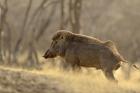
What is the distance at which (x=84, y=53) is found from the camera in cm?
1368

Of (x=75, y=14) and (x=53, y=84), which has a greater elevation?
(x=75, y=14)

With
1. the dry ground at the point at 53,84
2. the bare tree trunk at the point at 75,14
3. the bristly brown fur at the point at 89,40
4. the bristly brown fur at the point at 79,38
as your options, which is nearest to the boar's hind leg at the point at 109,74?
the bristly brown fur at the point at 89,40

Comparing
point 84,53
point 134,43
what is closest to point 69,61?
point 84,53

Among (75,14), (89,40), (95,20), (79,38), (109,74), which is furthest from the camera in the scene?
(95,20)

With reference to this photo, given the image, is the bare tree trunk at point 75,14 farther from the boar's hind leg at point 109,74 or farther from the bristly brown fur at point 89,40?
the boar's hind leg at point 109,74

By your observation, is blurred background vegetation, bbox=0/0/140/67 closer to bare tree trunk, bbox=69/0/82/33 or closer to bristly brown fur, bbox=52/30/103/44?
bare tree trunk, bbox=69/0/82/33

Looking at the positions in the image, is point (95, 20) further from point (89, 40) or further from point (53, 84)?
point (53, 84)

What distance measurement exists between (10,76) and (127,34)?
28.9 metres

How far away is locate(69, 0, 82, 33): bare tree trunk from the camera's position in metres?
23.4

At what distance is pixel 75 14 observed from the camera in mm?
23750

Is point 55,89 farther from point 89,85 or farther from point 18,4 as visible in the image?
point 18,4

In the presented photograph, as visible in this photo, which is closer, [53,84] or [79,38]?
[53,84]

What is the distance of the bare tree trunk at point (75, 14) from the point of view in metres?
23.4

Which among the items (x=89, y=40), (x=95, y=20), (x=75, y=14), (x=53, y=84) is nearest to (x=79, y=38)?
(x=89, y=40)
